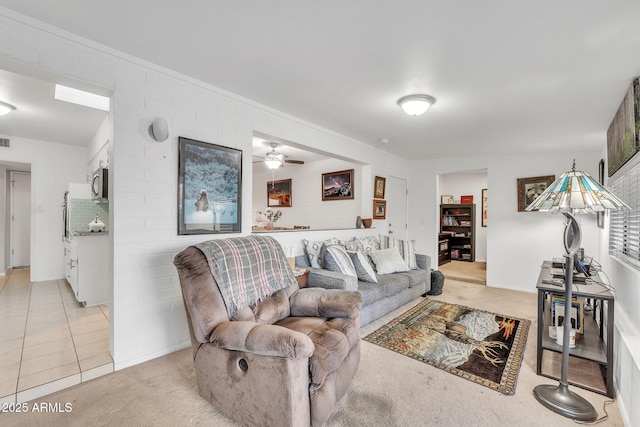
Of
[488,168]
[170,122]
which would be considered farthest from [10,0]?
[488,168]

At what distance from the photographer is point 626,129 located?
8.34ft

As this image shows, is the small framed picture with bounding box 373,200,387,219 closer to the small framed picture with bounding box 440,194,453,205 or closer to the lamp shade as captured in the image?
the lamp shade

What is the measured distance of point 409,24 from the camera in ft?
5.82

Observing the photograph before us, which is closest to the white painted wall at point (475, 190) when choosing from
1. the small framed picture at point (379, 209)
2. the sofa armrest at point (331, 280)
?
the small framed picture at point (379, 209)

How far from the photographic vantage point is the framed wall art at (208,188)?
8.39 feet

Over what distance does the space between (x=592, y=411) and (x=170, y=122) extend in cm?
365

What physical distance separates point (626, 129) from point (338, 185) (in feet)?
13.4

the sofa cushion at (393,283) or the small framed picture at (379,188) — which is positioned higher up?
the small framed picture at (379,188)

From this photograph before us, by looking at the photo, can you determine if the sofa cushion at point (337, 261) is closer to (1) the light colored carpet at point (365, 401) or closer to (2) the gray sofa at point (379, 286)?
(2) the gray sofa at point (379, 286)

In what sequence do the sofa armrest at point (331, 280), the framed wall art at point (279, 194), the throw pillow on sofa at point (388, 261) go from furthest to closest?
the framed wall art at point (279, 194)
the throw pillow on sofa at point (388, 261)
the sofa armrest at point (331, 280)

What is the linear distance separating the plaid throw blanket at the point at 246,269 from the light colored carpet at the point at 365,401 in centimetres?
71

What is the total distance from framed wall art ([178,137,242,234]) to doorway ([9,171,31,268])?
5510 mm

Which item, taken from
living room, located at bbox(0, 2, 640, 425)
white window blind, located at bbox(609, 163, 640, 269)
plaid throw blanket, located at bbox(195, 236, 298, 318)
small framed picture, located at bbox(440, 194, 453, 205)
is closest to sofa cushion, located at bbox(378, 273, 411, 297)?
living room, located at bbox(0, 2, 640, 425)

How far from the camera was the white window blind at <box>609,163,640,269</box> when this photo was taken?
2297mm
